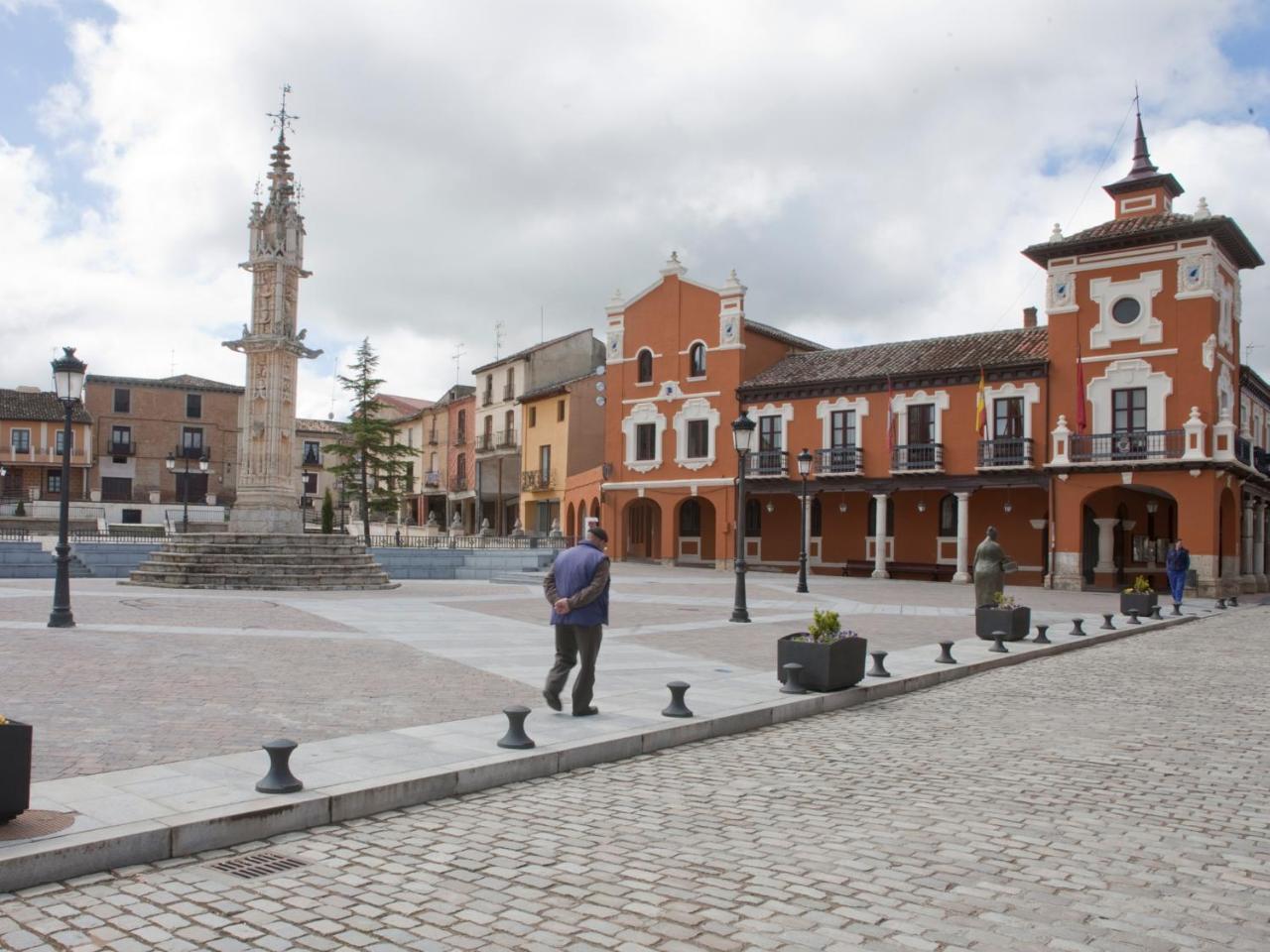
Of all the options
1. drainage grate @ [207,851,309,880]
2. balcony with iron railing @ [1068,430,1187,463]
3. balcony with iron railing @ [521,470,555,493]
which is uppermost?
balcony with iron railing @ [1068,430,1187,463]

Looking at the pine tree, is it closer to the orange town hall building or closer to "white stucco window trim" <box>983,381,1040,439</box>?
the orange town hall building

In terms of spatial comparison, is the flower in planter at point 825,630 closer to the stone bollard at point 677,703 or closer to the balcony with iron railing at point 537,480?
the stone bollard at point 677,703

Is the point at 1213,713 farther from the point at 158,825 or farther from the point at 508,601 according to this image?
the point at 508,601

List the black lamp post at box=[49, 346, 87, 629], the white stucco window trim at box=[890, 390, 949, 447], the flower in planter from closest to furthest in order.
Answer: the flower in planter → the black lamp post at box=[49, 346, 87, 629] → the white stucco window trim at box=[890, 390, 949, 447]

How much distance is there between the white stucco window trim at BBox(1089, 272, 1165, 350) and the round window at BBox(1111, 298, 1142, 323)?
91 mm

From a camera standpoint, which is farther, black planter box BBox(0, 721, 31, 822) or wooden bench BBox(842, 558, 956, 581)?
wooden bench BBox(842, 558, 956, 581)

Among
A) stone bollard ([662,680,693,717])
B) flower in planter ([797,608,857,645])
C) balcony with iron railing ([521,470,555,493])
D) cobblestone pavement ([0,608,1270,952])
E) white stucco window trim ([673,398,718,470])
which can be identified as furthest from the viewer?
balcony with iron railing ([521,470,555,493])

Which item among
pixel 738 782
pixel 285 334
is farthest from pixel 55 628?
pixel 285 334

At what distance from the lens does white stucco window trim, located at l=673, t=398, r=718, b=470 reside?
40.3 meters

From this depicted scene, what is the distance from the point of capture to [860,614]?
66.2 feet

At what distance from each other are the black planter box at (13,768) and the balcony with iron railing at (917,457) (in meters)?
32.6

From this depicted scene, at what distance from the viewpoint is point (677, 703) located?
8.32 metres

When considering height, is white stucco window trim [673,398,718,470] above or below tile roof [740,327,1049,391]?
below

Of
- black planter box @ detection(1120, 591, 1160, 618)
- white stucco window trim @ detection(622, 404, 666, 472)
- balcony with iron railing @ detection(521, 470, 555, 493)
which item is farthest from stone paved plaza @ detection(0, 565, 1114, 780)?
balcony with iron railing @ detection(521, 470, 555, 493)
